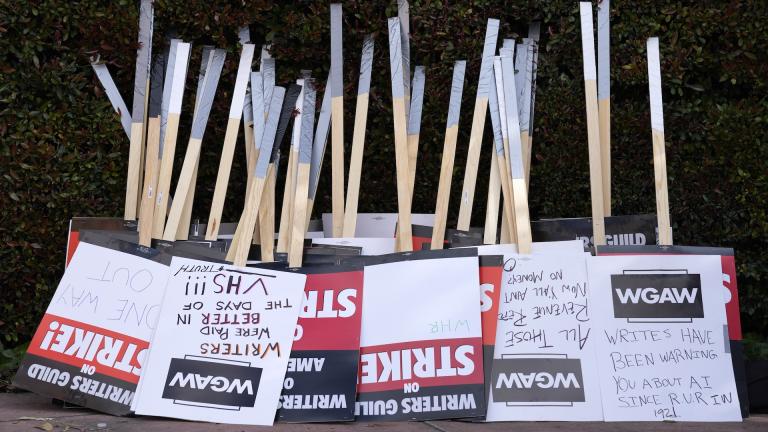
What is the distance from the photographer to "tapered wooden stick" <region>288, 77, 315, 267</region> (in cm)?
402

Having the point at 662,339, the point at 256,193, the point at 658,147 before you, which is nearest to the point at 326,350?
the point at 256,193

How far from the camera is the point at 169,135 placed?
168 inches

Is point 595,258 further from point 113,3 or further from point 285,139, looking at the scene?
point 113,3

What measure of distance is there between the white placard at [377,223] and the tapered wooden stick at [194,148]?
2.36 ft

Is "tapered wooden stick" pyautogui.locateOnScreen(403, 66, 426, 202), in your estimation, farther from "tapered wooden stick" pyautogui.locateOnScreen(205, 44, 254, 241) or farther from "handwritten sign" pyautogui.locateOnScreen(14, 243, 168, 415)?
"handwritten sign" pyautogui.locateOnScreen(14, 243, 168, 415)

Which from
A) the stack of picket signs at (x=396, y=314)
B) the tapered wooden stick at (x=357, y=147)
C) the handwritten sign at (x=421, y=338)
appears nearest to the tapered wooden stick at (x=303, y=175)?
the stack of picket signs at (x=396, y=314)

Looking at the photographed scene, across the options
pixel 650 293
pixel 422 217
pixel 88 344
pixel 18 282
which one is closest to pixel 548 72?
pixel 422 217

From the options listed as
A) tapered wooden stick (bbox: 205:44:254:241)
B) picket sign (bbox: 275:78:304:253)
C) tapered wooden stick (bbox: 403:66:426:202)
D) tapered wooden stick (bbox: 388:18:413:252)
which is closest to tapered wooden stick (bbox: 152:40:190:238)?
tapered wooden stick (bbox: 205:44:254:241)

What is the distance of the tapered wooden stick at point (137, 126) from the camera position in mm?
4363

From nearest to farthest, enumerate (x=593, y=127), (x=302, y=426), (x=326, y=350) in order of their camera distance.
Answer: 1. (x=302, y=426)
2. (x=326, y=350)
3. (x=593, y=127)

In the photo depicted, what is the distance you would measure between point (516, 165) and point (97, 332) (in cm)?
205

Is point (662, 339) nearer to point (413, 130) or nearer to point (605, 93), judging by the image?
point (605, 93)

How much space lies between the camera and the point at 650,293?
3955 millimetres

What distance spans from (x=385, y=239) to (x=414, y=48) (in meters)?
1.14
